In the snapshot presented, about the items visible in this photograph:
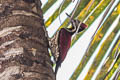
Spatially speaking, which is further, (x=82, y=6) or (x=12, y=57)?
(x=82, y=6)

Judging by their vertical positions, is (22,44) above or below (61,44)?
above

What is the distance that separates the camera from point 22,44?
116cm

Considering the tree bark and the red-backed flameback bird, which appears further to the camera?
the red-backed flameback bird

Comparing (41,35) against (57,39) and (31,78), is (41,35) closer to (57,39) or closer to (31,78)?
(31,78)

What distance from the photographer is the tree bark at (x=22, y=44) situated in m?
1.07

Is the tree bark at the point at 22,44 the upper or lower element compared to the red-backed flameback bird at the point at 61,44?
upper

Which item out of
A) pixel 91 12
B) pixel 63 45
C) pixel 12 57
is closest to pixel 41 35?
pixel 12 57

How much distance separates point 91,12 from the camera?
5.08 feet

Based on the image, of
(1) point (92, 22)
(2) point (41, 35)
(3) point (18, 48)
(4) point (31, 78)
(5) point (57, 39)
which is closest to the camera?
(4) point (31, 78)

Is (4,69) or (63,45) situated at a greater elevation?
(4,69)

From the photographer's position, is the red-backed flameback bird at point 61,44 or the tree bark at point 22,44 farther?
the red-backed flameback bird at point 61,44

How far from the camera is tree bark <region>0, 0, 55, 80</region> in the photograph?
1.07 metres

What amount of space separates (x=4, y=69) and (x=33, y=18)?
0.32m

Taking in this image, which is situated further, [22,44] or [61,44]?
[61,44]
